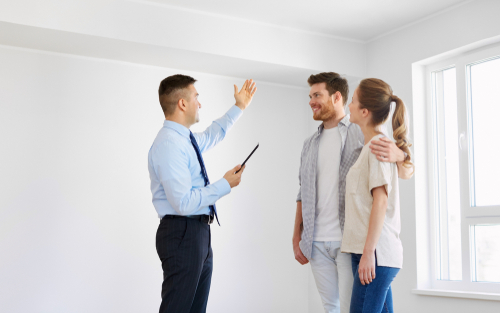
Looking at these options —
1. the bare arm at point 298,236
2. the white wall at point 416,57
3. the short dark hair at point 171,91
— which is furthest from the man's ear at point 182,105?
the white wall at point 416,57

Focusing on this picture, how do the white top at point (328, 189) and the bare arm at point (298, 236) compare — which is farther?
the bare arm at point (298, 236)

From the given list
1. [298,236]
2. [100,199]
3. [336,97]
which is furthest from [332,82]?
[100,199]

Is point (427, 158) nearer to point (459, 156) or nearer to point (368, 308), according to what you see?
point (459, 156)

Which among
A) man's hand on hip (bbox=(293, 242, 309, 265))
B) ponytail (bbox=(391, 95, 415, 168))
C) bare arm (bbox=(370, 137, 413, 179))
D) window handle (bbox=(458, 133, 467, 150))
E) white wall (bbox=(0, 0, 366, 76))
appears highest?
white wall (bbox=(0, 0, 366, 76))

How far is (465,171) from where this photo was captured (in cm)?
356

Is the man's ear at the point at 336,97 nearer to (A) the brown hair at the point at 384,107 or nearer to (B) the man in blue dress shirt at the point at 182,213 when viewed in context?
(A) the brown hair at the point at 384,107

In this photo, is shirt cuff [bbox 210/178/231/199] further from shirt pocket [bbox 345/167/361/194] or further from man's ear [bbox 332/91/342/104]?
man's ear [bbox 332/91/342/104]

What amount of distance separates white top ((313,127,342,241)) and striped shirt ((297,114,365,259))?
0.9 inches

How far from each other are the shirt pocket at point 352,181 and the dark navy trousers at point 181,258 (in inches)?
24.8

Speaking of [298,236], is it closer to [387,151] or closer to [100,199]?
[387,151]

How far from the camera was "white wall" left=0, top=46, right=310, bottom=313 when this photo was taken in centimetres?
365

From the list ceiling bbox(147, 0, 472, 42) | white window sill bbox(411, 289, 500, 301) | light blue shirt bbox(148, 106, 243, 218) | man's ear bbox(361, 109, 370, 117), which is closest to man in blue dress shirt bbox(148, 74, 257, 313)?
light blue shirt bbox(148, 106, 243, 218)

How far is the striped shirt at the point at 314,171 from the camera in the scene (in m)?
2.21

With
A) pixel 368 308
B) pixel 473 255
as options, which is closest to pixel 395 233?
pixel 368 308
